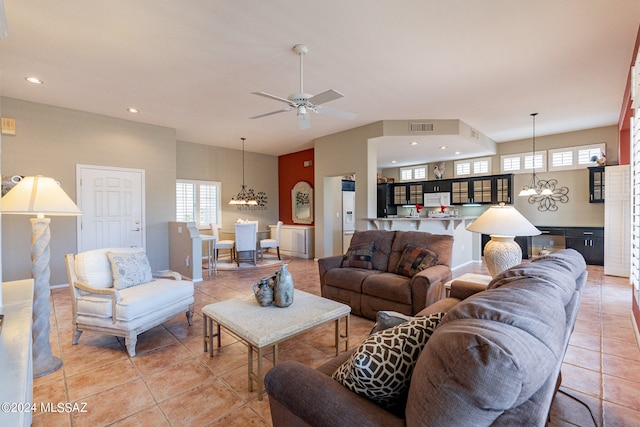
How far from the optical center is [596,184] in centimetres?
620

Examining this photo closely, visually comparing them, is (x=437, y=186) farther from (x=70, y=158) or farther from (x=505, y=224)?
(x=70, y=158)

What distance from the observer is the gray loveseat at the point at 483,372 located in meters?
0.65

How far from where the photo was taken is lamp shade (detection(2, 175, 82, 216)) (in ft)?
6.98

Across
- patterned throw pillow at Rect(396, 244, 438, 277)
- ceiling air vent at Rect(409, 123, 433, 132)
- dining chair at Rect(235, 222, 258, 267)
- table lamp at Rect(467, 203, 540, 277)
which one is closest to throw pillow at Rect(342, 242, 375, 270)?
patterned throw pillow at Rect(396, 244, 438, 277)

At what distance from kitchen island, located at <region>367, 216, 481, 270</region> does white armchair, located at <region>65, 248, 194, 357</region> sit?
3877 millimetres

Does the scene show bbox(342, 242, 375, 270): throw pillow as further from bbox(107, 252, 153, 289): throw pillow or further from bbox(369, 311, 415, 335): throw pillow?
bbox(107, 252, 153, 289): throw pillow

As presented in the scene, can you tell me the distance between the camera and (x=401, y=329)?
3.59ft

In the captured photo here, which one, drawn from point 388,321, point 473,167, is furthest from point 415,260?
point 473,167

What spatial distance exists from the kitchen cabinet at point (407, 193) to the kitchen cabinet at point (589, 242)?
11.7 feet

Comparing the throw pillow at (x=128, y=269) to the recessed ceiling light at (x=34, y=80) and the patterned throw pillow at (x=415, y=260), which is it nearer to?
the recessed ceiling light at (x=34, y=80)

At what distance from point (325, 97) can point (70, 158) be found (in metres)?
4.49

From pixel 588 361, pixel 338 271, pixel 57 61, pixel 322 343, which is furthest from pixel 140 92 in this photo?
pixel 588 361

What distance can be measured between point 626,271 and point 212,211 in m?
8.46

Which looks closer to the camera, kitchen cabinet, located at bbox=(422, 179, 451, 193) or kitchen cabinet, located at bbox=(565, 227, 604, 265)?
kitchen cabinet, located at bbox=(565, 227, 604, 265)
